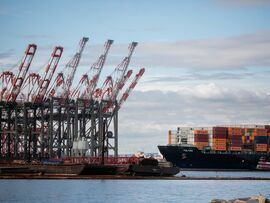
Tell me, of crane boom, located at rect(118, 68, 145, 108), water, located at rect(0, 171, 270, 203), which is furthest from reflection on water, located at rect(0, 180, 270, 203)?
crane boom, located at rect(118, 68, 145, 108)

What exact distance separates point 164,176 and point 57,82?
4825 centimetres

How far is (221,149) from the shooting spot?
19350 centimetres

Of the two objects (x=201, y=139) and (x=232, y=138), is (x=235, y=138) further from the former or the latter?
(x=201, y=139)

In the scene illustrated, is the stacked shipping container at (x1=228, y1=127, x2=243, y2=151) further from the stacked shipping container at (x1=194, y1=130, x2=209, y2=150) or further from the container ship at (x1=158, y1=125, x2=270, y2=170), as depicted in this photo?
the stacked shipping container at (x1=194, y1=130, x2=209, y2=150)

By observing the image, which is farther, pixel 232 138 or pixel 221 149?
pixel 232 138

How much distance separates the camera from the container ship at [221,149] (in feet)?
636

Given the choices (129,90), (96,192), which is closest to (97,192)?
(96,192)

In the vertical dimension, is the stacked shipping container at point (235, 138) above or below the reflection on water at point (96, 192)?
above

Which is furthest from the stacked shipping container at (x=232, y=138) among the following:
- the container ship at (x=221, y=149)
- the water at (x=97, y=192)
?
the water at (x=97, y=192)

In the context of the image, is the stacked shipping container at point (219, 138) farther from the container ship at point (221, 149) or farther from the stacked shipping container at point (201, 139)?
the stacked shipping container at point (201, 139)

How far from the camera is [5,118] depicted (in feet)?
572

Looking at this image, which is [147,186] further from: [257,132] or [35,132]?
[257,132]

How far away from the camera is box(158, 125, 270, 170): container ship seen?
636 ft

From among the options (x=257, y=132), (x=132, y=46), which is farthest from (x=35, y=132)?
(x=257, y=132)
